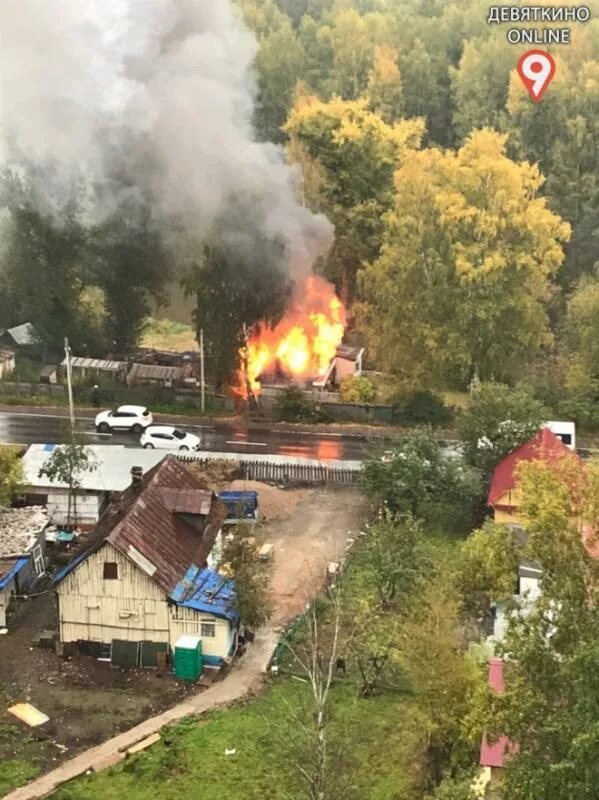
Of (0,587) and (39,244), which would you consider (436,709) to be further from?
(39,244)

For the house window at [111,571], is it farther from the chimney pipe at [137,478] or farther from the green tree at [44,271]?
the green tree at [44,271]

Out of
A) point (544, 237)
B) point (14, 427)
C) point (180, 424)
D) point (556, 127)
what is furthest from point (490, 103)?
point (14, 427)

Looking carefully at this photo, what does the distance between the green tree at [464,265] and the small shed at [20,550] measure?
22.6 m

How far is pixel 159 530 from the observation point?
1149 inches

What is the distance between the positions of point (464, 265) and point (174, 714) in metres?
28.4

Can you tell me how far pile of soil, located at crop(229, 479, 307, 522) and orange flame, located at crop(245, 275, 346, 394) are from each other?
1276 cm

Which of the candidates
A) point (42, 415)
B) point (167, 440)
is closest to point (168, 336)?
point (42, 415)

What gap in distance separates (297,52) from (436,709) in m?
71.7

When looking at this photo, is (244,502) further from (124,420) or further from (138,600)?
(124,420)

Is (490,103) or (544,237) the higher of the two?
(490,103)

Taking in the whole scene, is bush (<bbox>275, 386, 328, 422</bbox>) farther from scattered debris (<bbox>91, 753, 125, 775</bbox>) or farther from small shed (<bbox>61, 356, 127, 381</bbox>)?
scattered debris (<bbox>91, 753, 125, 775</bbox>)

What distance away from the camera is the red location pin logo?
6550 centimetres

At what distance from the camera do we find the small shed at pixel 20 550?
30.1 metres

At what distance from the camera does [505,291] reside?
48.1m
